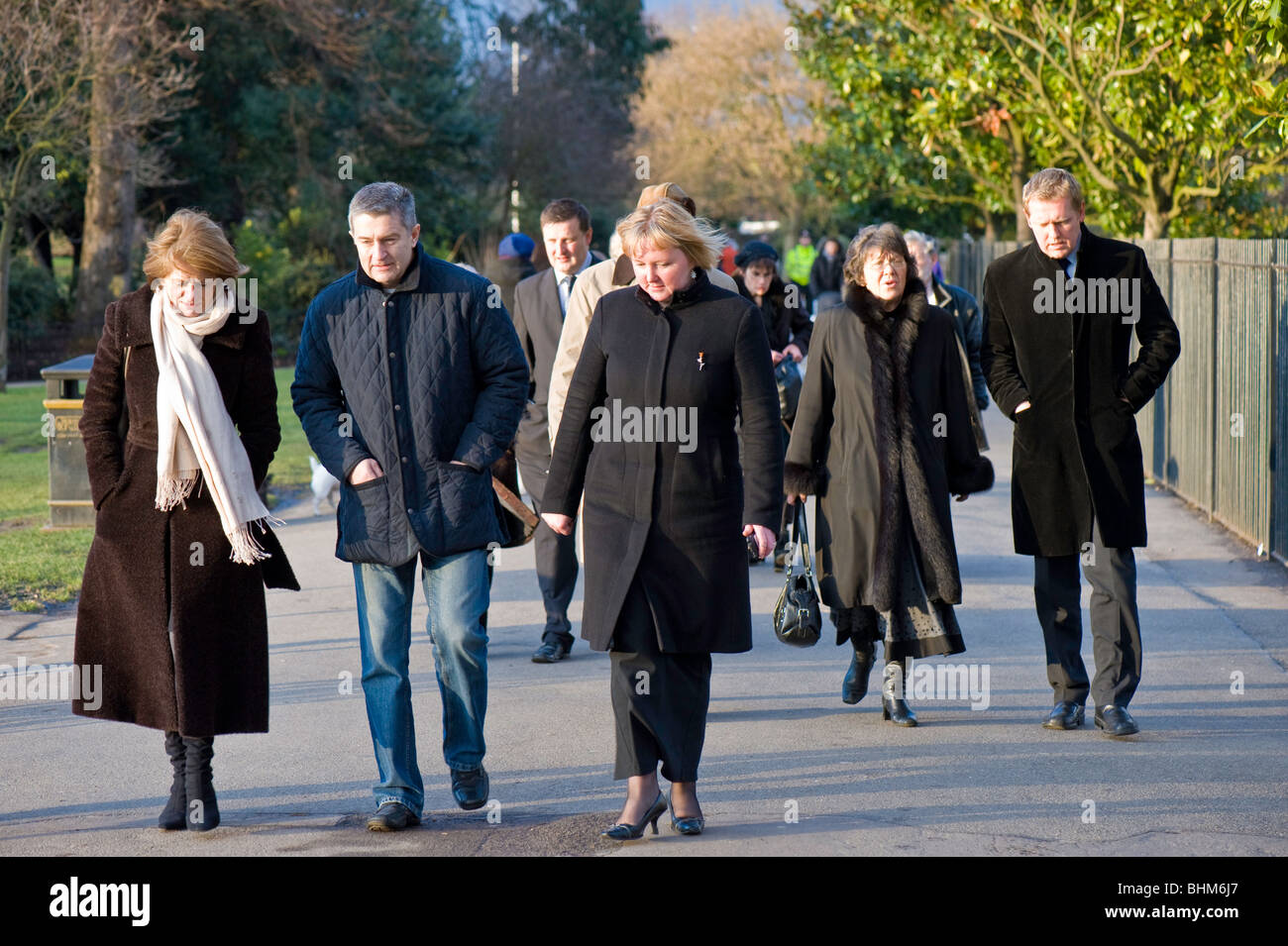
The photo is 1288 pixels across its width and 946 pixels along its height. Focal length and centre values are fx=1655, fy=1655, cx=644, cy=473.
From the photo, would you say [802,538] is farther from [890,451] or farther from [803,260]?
[803,260]

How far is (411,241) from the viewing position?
208 inches

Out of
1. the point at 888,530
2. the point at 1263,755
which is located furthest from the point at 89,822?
the point at 1263,755

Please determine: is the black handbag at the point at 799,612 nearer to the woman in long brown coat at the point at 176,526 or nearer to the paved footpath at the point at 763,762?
the paved footpath at the point at 763,762

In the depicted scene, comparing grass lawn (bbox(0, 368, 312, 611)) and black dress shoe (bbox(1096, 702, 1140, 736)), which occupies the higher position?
grass lawn (bbox(0, 368, 312, 611))

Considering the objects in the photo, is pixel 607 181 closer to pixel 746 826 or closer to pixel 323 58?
pixel 323 58

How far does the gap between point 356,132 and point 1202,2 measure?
21729mm

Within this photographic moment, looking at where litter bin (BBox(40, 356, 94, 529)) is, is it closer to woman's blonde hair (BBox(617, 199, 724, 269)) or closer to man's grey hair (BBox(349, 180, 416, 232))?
man's grey hair (BBox(349, 180, 416, 232))

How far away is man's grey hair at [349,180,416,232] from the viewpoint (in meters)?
5.11

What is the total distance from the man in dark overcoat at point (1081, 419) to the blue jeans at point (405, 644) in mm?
2268

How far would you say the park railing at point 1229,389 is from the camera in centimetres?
966

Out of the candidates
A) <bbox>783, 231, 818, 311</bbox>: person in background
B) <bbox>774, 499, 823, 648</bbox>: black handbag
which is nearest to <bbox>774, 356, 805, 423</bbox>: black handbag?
<bbox>774, 499, 823, 648</bbox>: black handbag

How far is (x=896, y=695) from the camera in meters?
6.53

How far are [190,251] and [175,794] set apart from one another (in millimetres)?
1687
